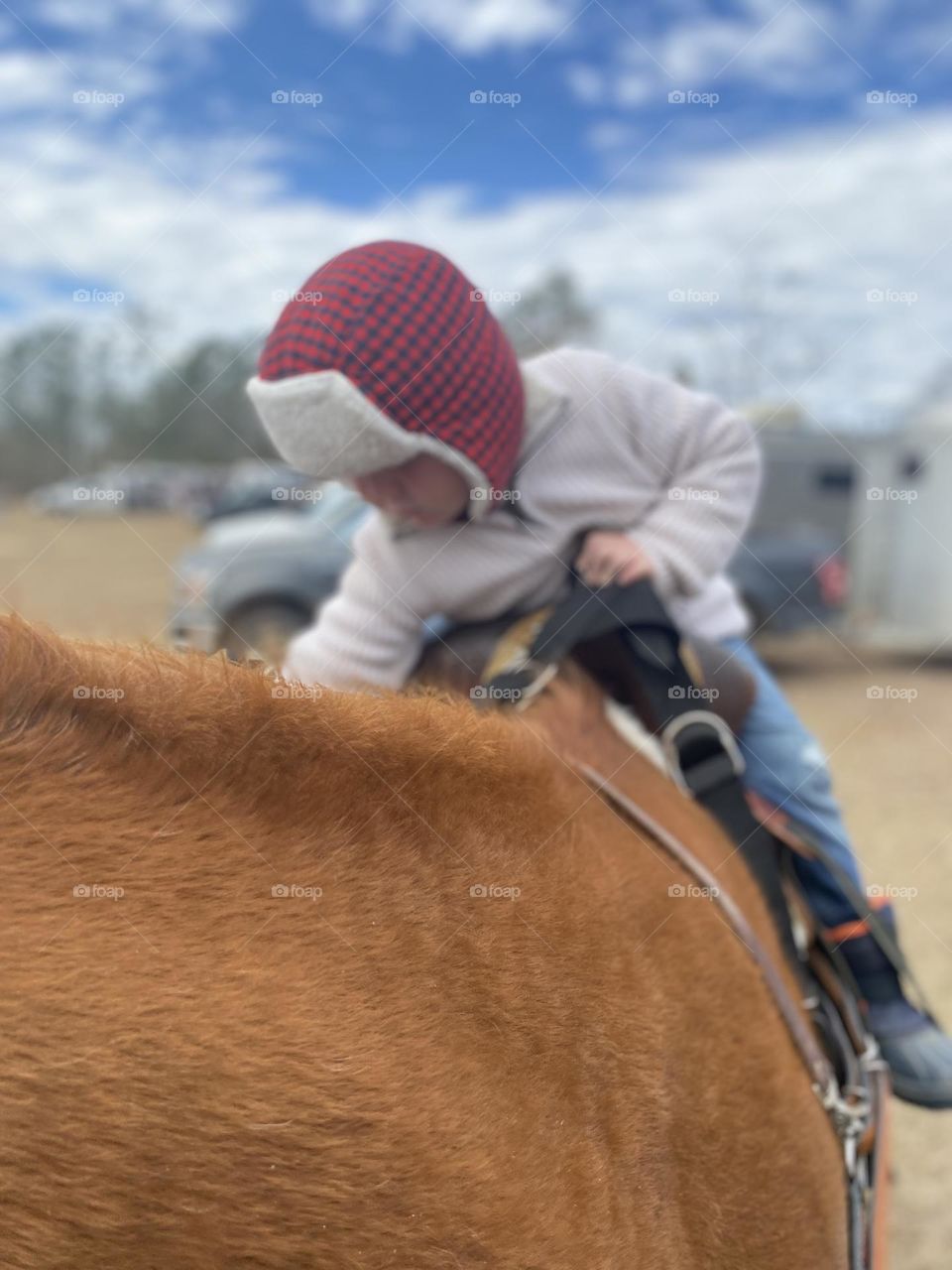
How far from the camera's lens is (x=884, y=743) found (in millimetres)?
8477

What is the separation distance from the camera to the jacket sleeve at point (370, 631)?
167 centimetres

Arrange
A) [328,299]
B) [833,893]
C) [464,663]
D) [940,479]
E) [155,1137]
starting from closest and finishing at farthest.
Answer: [155,1137] → [328,299] → [464,663] → [833,893] → [940,479]

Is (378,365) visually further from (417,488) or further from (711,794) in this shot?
(711,794)

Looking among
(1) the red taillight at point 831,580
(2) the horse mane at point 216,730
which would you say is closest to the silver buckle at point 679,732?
(2) the horse mane at point 216,730

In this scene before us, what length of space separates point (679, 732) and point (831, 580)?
8710mm

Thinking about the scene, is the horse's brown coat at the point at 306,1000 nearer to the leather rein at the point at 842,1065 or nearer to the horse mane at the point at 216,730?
the horse mane at the point at 216,730

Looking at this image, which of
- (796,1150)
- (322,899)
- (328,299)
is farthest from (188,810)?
(796,1150)

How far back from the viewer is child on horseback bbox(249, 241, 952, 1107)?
1204mm

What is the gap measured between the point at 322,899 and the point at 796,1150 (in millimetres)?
830

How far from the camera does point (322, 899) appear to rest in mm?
811

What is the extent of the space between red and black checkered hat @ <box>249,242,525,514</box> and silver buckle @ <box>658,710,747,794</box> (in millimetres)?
515

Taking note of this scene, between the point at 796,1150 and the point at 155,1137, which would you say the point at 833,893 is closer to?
the point at 796,1150

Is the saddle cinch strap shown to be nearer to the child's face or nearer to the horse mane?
the child's face

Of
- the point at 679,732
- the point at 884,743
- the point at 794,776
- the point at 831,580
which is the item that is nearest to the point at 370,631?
the point at 679,732
